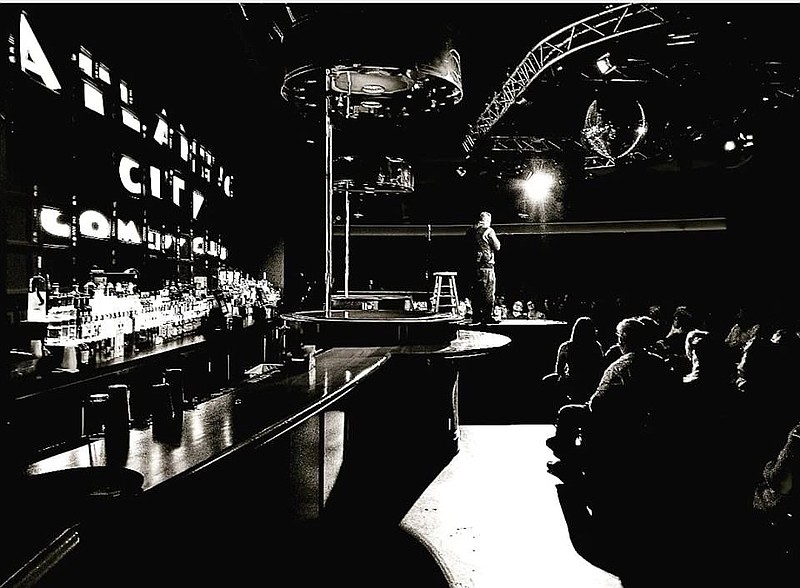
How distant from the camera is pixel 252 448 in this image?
2080mm

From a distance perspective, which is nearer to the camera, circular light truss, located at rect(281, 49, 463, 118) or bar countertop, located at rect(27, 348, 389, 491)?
bar countertop, located at rect(27, 348, 389, 491)

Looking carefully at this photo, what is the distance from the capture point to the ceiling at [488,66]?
8.31 feet

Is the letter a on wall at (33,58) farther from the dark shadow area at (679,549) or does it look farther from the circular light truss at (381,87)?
the dark shadow area at (679,549)

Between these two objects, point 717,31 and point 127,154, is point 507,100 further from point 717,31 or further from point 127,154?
point 127,154

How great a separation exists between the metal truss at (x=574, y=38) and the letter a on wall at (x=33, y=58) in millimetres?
4281

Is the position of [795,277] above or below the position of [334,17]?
below

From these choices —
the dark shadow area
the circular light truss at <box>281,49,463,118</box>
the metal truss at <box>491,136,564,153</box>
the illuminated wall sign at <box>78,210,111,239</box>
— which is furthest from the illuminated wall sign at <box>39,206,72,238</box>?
the metal truss at <box>491,136,564,153</box>

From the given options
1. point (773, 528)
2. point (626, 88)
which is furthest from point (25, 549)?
point (626, 88)

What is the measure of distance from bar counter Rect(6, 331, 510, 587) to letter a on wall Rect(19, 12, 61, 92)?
2725 mm

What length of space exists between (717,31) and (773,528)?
3.92 metres

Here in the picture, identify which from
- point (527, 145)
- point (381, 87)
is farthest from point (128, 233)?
point (527, 145)

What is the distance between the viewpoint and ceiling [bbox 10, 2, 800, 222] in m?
2.53

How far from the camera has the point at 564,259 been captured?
44.8 feet

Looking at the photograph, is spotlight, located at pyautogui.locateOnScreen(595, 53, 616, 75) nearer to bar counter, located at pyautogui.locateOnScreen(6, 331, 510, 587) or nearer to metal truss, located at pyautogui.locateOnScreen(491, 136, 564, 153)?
bar counter, located at pyautogui.locateOnScreen(6, 331, 510, 587)
